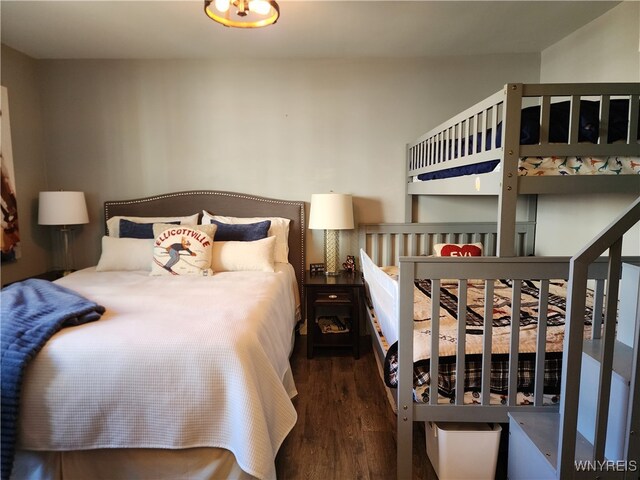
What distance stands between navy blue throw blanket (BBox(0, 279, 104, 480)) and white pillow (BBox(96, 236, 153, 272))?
2.53 feet

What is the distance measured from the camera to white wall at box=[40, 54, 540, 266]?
3121 mm

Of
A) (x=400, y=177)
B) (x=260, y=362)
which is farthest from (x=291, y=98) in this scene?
(x=260, y=362)

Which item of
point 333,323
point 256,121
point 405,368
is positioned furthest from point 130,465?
point 256,121

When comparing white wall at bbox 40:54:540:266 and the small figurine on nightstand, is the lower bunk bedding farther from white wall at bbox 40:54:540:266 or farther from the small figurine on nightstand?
white wall at bbox 40:54:540:266

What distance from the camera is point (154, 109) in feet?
10.4

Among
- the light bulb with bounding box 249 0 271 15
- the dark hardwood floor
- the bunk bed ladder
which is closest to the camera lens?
the bunk bed ladder

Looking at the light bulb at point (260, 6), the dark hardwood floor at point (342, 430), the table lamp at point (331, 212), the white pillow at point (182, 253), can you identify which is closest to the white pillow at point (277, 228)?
the table lamp at point (331, 212)

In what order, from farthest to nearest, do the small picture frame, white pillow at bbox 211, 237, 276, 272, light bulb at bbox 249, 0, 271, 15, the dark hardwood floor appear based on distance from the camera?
1. the small picture frame
2. white pillow at bbox 211, 237, 276, 272
3. light bulb at bbox 249, 0, 271, 15
4. the dark hardwood floor

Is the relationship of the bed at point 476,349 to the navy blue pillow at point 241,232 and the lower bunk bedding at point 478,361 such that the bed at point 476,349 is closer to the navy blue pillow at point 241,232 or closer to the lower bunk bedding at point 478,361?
the lower bunk bedding at point 478,361

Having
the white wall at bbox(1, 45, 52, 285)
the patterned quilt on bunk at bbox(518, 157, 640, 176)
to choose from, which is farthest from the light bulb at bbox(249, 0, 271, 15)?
the white wall at bbox(1, 45, 52, 285)

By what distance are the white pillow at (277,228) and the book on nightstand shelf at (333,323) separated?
0.58m

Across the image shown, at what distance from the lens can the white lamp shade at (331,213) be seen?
9.49 feet

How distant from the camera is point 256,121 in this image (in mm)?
3166

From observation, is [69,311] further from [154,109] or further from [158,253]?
[154,109]
